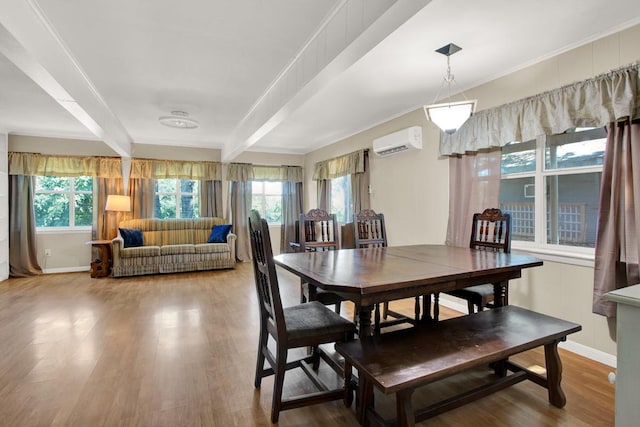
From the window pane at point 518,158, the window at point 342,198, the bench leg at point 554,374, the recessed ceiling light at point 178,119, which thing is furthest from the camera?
the window at point 342,198

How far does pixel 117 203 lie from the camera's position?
556 centimetres

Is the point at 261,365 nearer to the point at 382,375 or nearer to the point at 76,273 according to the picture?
the point at 382,375

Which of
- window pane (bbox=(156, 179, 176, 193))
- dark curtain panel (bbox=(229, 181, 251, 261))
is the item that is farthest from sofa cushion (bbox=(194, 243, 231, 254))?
window pane (bbox=(156, 179, 176, 193))

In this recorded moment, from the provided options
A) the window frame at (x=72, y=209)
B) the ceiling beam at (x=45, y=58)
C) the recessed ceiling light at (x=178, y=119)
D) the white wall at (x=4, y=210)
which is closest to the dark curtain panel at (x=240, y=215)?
the recessed ceiling light at (x=178, y=119)

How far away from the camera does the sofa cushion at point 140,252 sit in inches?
204

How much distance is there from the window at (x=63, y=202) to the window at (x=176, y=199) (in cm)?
110

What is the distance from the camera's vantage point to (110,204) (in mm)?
5500

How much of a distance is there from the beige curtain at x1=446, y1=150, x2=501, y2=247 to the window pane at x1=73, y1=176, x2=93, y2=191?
5.95 m

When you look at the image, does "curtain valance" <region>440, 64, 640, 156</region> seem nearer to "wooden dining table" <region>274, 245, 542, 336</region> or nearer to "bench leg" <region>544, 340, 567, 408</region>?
"wooden dining table" <region>274, 245, 542, 336</region>

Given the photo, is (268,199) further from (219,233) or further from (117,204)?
(117,204)

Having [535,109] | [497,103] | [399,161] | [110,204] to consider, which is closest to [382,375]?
[535,109]

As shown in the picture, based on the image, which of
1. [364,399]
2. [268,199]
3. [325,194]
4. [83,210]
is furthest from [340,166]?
[83,210]

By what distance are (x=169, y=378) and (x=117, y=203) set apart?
4.39 meters

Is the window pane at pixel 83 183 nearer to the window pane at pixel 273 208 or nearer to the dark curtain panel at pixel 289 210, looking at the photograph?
the window pane at pixel 273 208
